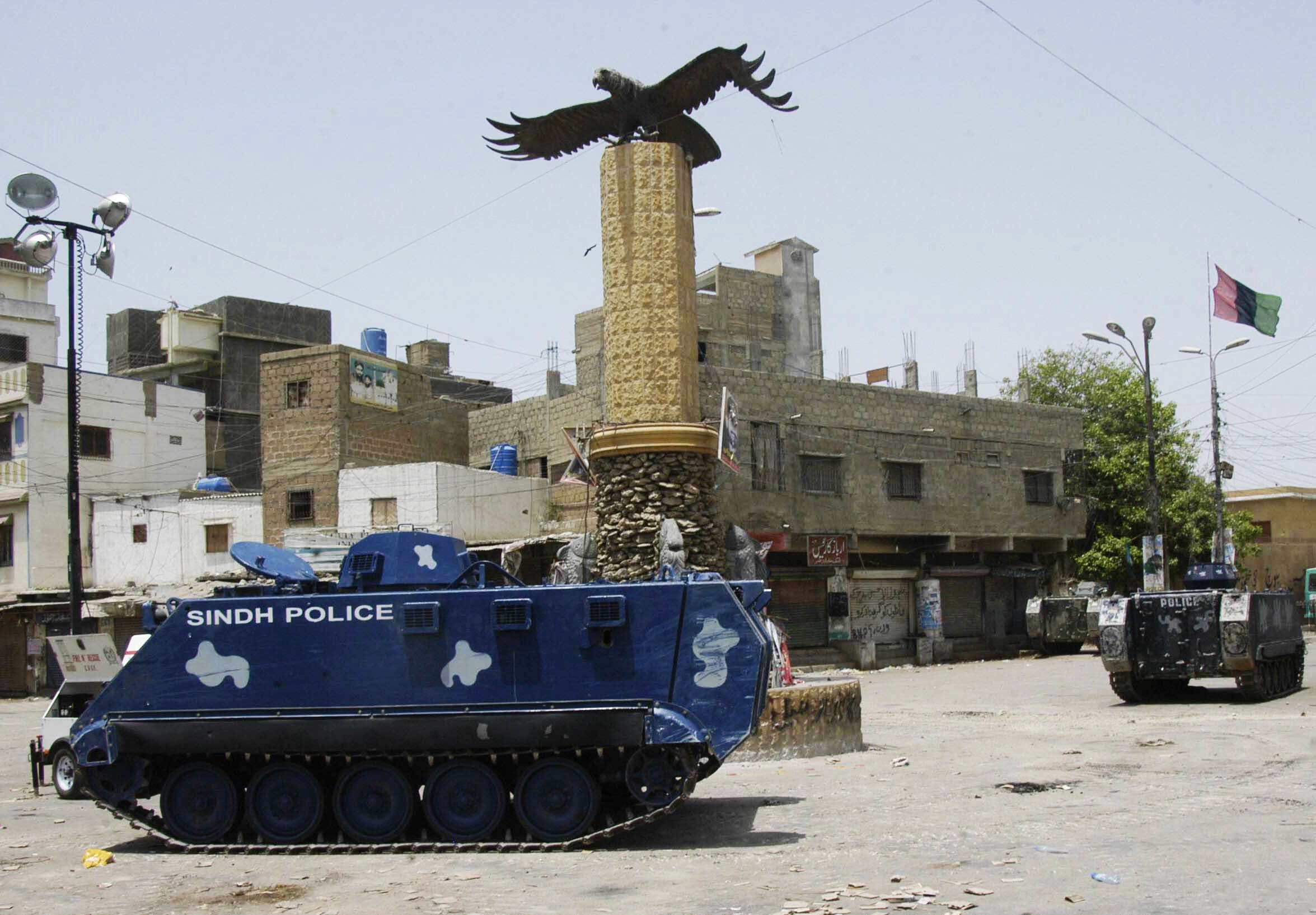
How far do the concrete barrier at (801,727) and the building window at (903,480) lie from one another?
838 inches

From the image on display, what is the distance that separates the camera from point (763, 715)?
600 inches

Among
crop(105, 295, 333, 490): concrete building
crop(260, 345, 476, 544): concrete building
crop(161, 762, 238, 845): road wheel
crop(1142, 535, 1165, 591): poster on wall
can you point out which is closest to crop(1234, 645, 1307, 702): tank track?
crop(1142, 535, 1165, 591): poster on wall

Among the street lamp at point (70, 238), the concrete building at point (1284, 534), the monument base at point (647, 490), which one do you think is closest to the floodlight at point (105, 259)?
the street lamp at point (70, 238)

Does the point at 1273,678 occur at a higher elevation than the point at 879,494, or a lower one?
lower

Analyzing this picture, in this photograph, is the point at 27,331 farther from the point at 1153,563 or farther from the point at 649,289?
the point at 1153,563

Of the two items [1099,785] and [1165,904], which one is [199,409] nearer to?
[1099,785]

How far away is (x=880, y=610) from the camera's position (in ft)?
122

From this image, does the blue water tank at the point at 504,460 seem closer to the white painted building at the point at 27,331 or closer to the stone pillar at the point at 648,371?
the stone pillar at the point at 648,371

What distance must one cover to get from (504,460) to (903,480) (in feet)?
36.4

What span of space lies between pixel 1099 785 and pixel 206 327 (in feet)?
136

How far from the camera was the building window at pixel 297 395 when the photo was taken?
123ft

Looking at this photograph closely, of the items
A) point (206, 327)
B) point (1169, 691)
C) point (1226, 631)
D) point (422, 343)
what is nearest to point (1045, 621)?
point (1169, 691)

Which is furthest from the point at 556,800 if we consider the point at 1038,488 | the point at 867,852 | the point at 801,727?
the point at 1038,488

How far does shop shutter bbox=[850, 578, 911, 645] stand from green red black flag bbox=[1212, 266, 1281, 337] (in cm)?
1128
